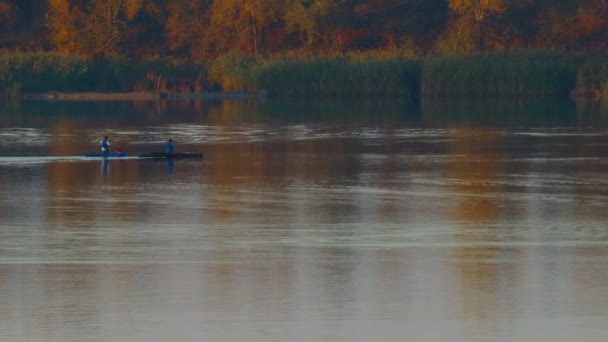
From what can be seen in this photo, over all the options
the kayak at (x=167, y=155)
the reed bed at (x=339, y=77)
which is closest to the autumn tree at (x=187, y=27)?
the reed bed at (x=339, y=77)

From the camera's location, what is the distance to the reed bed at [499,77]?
5669 centimetres

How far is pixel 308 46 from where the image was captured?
72.4 meters

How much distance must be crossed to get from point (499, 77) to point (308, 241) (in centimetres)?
4063

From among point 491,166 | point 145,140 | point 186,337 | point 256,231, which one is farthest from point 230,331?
point 145,140

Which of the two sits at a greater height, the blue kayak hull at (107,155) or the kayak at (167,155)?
the blue kayak hull at (107,155)

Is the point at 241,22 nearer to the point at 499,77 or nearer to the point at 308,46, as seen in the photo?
the point at 308,46

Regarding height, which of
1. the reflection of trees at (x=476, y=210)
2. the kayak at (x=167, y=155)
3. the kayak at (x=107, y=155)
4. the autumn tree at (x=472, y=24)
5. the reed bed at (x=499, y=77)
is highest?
the autumn tree at (x=472, y=24)

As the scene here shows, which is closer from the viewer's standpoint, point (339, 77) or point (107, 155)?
point (107, 155)

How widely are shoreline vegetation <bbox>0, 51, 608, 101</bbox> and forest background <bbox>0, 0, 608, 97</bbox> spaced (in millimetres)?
49

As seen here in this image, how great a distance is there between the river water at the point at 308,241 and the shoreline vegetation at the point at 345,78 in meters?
22.9

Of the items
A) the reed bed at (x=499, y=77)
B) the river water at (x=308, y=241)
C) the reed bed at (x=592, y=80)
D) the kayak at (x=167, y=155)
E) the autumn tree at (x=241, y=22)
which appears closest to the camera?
the river water at (x=308, y=241)

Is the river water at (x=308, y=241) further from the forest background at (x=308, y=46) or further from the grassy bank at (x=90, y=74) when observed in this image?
the grassy bank at (x=90, y=74)

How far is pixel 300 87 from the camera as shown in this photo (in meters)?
57.8

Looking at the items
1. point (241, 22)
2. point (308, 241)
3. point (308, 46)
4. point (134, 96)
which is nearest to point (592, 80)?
point (134, 96)
